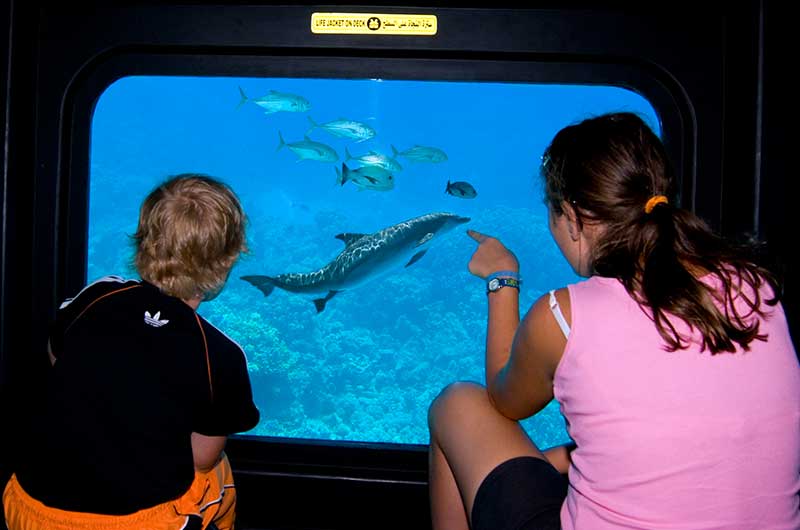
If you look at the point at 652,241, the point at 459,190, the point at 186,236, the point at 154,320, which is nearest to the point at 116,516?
the point at 154,320

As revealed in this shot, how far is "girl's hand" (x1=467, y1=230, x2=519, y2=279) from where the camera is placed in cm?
159

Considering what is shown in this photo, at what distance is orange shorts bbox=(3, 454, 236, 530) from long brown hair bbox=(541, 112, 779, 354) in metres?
1.04

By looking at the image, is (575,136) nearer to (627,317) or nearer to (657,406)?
(627,317)

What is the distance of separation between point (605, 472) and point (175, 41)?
7.55 feet

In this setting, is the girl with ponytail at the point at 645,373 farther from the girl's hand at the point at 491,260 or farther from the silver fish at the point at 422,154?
the silver fish at the point at 422,154

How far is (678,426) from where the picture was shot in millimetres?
986

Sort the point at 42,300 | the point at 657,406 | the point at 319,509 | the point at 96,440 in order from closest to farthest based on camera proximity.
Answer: the point at 657,406 → the point at 96,440 → the point at 319,509 → the point at 42,300

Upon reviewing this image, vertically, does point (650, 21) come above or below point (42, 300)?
above

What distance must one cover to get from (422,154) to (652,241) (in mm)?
Answer: 3266

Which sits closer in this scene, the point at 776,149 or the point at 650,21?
the point at 776,149

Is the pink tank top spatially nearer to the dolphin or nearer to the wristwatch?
the wristwatch

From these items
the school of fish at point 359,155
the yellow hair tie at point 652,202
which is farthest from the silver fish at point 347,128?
the yellow hair tie at point 652,202

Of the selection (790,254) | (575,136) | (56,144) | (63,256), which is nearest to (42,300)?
(63,256)

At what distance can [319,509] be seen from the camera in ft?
7.55
